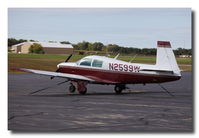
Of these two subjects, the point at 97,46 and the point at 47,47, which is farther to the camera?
the point at 97,46

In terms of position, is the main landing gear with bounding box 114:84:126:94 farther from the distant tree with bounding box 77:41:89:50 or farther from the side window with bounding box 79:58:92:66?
the distant tree with bounding box 77:41:89:50

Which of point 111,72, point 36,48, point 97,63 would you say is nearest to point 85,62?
point 97,63

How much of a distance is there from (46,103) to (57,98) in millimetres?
1507

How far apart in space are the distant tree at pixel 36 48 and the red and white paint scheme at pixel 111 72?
2.37 m

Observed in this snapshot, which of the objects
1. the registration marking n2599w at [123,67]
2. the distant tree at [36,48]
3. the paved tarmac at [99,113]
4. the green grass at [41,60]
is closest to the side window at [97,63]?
the registration marking n2599w at [123,67]

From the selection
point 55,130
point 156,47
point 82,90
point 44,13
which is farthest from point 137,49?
point 82,90

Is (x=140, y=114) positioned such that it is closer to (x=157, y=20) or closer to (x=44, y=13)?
(x=157, y=20)

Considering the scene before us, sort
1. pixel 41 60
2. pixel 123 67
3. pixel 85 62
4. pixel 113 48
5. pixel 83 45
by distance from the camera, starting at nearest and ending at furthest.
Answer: pixel 83 45, pixel 113 48, pixel 41 60, pixel 123 67, pixel 85 62

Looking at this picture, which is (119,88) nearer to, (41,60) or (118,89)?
(118,89)

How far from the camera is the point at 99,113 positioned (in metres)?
12.2

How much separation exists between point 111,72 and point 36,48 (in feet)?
15.9

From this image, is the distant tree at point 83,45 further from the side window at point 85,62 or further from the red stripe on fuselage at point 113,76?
the red stripe on fuselage at point 113,76

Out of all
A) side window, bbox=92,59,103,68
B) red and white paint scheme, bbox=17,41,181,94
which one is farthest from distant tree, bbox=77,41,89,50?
side window, bbox=92,59,103,68

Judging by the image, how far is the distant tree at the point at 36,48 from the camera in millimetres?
12328
